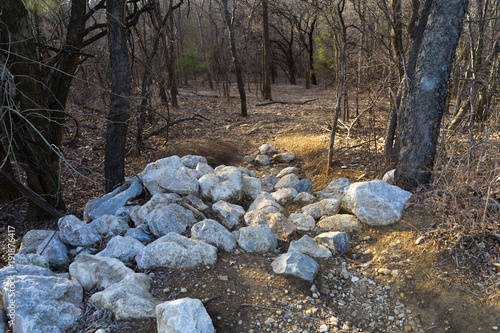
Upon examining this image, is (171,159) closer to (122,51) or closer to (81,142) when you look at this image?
(122,51)

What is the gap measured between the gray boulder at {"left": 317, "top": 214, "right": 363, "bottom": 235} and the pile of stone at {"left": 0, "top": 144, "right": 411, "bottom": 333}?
0.03ft

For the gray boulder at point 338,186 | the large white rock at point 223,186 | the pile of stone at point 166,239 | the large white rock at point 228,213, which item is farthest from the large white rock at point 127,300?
the gray boulder at point 338,186

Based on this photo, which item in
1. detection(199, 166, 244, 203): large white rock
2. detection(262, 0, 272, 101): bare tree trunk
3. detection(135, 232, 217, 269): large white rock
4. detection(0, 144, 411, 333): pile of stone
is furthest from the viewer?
detection(262, 0, 272, 101): bare tree trunk

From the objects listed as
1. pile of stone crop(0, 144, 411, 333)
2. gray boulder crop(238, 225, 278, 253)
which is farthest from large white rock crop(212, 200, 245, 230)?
gray boulder crop(238, 225, 278, 253)

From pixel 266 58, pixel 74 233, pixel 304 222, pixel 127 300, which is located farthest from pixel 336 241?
pixel 266 58

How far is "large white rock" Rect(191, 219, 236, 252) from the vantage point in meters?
3.16

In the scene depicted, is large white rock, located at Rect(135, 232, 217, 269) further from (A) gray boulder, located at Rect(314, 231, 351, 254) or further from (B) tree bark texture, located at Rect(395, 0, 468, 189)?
(B) tree bark texture, located at Rect(395, 0, 468, 189)

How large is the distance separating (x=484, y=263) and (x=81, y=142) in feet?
25.9

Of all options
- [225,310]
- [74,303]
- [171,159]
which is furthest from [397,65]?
[74,303]

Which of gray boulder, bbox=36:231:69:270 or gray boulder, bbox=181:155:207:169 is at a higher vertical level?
gray boulder, bbox=181:155:207:169

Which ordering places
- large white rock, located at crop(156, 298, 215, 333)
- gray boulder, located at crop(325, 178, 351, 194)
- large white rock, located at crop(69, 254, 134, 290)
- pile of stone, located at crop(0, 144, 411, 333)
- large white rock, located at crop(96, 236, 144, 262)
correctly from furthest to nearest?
gray boulder, located at crop(325, 178, 351, 194), large white rock, located at crop(96, 236, 144, 262), large white rock, located at crop(69, 254, 134, 290), pile of stone, located at crop(0, 144, 411, 333), large white rock, located at crop(156, 298, 215, 333)

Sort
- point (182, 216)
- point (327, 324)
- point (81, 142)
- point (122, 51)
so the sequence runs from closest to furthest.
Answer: point (327, 324) → point (182, 216) → point (122, 51) → point (81, 142)

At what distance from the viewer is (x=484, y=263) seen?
2.70 metres

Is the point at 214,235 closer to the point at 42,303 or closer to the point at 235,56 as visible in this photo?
the point at 42,303
